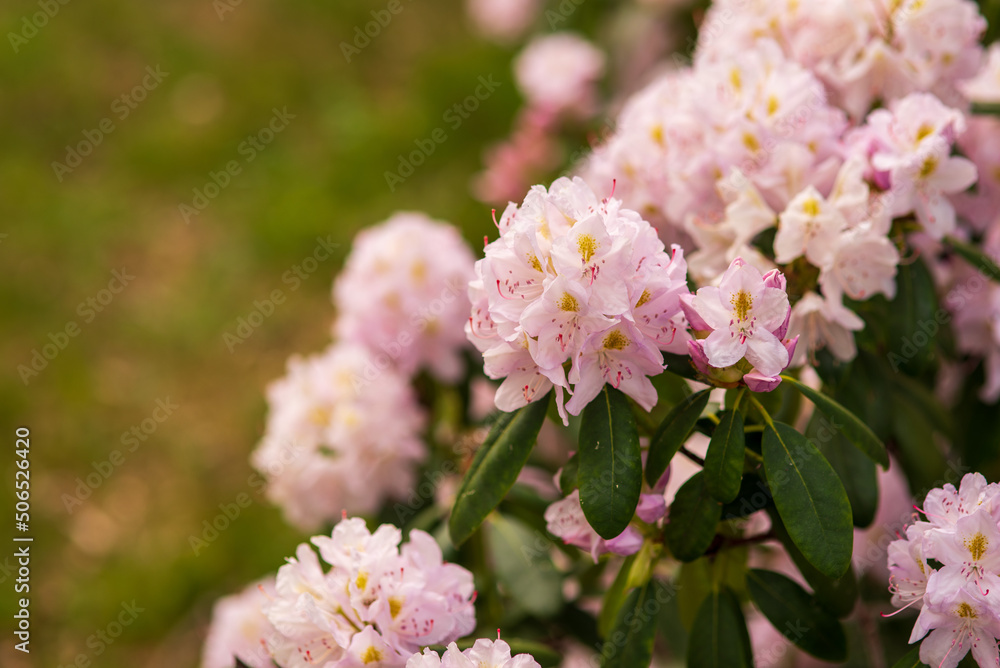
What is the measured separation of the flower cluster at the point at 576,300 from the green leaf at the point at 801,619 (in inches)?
14.5

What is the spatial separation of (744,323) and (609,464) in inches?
8.2

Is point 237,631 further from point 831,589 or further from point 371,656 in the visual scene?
point 831,589

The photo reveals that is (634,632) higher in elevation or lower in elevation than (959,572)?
lower

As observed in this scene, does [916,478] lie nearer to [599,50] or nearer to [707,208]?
[707,208]

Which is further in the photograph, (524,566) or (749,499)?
(524,566)

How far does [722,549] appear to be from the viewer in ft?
3.90

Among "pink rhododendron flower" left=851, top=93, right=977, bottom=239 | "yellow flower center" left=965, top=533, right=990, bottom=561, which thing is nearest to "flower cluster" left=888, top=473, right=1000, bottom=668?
"yellow flower center" left=965, top=533, right=990, bottom=561

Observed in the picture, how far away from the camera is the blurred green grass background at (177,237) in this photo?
8.61ft

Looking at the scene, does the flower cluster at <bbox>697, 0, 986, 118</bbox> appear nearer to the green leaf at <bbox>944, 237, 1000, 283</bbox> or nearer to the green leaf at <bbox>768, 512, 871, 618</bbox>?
the green leaf at <bbox>944, 237, 1000, 283</bbox>

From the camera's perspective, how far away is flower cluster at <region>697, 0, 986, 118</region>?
132cm

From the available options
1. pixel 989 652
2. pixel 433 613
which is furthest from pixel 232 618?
pixel 989 652

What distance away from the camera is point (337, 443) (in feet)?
5.52

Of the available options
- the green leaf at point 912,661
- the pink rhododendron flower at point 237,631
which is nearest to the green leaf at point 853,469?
the green leaf at point 912,661

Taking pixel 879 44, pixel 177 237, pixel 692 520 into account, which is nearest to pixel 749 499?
pixel 692 520
